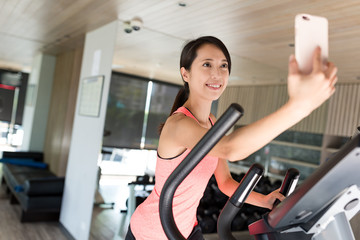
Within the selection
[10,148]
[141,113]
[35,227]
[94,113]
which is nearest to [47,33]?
[94,113]

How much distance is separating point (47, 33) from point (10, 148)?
6920 millimetres

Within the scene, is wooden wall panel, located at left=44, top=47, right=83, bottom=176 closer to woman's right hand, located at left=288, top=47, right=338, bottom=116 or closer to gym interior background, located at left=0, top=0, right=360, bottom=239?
gym interior background, located at left=0, top=0, right=360, bottom=239

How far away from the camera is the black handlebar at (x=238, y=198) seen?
83cm

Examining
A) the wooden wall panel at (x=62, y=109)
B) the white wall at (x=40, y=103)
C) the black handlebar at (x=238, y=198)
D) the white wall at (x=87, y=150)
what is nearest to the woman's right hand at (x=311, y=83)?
the black handlebar at (x=238, y=198)

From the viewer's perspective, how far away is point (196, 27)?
3.43 metres

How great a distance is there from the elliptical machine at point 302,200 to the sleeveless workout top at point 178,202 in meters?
0.24

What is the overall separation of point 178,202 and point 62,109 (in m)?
5.09

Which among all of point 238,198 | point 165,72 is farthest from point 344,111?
point 238,198

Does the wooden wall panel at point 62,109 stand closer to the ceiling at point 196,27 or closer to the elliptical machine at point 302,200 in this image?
the ceiling at point 196,27

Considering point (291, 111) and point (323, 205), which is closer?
point (291, 111)

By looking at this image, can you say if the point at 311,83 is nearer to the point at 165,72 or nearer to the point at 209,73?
the point at 209,73

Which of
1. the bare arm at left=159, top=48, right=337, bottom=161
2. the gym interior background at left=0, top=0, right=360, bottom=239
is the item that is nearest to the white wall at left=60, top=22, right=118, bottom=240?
the gym interior background at left=0, top=0, right=360, bottom=239

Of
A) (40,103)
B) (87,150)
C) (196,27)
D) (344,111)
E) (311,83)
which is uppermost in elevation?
(196,27)

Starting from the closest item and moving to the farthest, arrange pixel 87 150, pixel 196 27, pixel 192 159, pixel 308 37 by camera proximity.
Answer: pixel 308 37 → pixel 192 159 → pixel 196 27 → pixel 87 150
